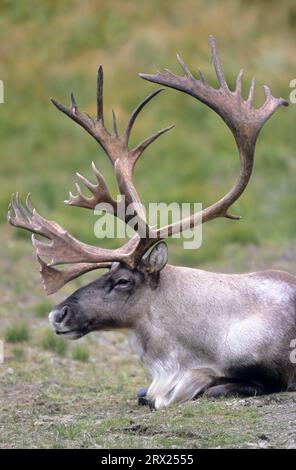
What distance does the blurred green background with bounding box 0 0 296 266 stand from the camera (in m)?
15.8

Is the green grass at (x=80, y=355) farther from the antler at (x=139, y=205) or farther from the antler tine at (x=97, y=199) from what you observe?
the antler tine at (x=97, y=199)

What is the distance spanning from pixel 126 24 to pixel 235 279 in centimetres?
1106

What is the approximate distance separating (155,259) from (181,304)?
14.2 inches

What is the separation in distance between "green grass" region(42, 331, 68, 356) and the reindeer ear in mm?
2541

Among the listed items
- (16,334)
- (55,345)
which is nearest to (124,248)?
(55,345)

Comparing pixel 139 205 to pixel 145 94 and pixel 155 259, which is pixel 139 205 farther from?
pixel 145 94

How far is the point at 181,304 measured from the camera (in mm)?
8367

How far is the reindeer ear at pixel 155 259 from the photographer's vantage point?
8258 mm

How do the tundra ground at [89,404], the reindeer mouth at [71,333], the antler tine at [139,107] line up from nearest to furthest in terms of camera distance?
the tundra ground at [89,404]
the reindeer mouth at [71,333]
the antler tine at [139,107]

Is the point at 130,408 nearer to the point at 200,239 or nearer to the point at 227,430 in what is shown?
the point at 227,430

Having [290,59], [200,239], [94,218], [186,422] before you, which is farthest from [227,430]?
[290,59]

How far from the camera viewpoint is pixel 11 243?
14.4 m

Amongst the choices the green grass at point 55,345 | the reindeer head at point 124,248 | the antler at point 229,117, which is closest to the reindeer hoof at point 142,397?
the reindeer head at point 124,248

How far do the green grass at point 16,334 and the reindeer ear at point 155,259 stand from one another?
9.55 ft
